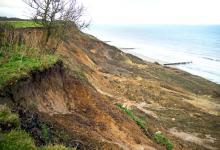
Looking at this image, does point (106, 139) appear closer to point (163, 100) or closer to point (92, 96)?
point (92, 96)

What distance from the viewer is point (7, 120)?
30.9ft

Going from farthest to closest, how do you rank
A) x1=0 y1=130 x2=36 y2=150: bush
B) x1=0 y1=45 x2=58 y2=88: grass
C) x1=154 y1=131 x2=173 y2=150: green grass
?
1. x1=154 y1=131 x2=173 y2=150: green grass
2. x1=0 y1=45 x2=58 y2=88: grass
3. x1=0 y1=130 x2=36 y2=150: bush

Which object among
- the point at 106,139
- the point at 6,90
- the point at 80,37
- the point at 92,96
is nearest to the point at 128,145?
the point at 106,139

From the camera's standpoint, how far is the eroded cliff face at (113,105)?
48.0ft

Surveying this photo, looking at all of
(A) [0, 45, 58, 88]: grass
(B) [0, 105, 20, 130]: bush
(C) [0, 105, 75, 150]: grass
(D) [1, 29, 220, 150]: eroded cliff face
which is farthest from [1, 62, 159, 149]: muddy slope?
(C) [0, 105, 75, 150]: grass

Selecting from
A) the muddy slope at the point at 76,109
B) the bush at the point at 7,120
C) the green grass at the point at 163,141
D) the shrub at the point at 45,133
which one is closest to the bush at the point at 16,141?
the bush at the point at 7,120

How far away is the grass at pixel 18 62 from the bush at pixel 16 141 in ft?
11.9

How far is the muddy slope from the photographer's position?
536 inches

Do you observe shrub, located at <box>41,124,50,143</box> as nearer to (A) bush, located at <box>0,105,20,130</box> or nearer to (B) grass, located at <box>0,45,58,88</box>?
(A) bush, located at <box>0,105,20,130</box>

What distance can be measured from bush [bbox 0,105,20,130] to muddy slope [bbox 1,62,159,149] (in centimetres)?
206

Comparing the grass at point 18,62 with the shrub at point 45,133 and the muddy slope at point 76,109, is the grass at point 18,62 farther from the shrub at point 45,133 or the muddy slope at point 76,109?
the shrub at point 45,133

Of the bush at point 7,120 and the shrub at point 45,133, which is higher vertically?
the bush at point 7,120

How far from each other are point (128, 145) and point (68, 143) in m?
6.32

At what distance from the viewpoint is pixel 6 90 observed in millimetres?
12125
